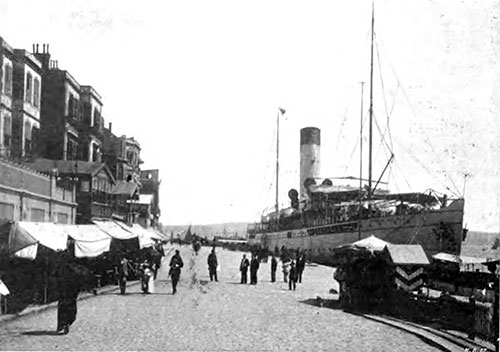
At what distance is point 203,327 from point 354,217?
28.9 metres

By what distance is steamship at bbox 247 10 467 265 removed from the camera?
109 ft

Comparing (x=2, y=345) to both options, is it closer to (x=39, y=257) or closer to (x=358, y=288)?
(x=39, y=257)

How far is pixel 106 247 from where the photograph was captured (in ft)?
60.0

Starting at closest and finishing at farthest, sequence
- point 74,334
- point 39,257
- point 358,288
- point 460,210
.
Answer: point 74,334, point 39,257, point 358,288, point 460,210

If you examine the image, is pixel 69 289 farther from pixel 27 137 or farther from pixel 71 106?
pixel 71 106

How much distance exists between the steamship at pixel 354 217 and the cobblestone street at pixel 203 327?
55.6ft

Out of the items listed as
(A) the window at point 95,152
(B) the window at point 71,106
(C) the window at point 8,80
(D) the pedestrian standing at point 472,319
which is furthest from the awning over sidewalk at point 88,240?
(A) the window at point 95,152

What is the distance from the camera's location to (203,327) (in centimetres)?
1235

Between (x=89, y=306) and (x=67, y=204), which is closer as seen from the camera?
(x=89, y=306)

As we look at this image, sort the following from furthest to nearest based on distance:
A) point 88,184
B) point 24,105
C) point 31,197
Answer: point 88,184 → point 24,105 → point 31,197

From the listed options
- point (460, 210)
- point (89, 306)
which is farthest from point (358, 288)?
point (460, 210)

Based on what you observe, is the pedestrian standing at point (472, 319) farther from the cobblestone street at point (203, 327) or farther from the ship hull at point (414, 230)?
the ship hull at point (414, 230)

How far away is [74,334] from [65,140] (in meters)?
25.4

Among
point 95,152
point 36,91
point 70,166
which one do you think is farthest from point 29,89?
point 95,152
